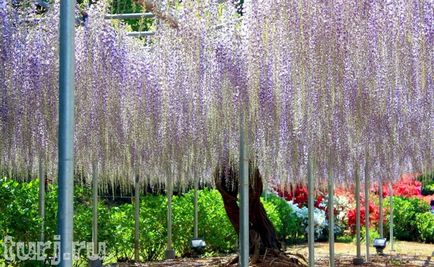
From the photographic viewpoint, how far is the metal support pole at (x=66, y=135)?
326 cm

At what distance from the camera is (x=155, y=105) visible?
677 cm

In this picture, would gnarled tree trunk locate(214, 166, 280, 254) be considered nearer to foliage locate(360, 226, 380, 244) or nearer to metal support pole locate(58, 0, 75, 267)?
metal support pole locate(58, 0, 75, 267)

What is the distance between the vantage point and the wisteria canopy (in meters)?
4.78

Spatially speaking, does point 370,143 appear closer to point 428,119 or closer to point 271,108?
point 428,119

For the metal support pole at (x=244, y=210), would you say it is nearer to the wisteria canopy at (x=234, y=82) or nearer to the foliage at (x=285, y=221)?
the wisteria canopy at (x=234, y=82)

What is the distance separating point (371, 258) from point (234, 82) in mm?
6520

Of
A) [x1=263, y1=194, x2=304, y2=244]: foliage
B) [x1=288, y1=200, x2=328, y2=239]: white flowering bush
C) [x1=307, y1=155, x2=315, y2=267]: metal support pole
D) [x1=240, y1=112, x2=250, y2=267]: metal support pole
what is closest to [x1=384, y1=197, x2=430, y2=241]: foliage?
[x1=288, y1=200, x2=328, y2=239]: white flowering bush

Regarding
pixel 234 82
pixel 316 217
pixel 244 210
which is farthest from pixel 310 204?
pixel 316 217

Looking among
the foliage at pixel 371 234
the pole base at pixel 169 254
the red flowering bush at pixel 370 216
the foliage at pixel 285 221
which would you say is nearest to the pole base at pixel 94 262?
the pole base at pixel 169 254

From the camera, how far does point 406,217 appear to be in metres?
15.2

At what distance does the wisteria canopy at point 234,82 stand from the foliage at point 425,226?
23.6 feet

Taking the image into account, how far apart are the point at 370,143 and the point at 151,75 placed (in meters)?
2.15

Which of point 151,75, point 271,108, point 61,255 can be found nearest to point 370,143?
point 271,108

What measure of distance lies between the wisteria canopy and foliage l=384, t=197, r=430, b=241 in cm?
755
